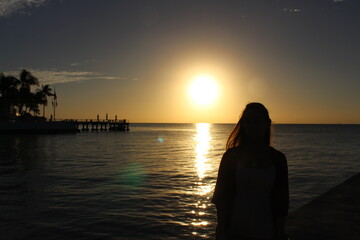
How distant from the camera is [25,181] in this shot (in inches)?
676

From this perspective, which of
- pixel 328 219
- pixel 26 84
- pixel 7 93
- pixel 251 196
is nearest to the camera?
pixel 251 196

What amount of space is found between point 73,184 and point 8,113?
6331cm

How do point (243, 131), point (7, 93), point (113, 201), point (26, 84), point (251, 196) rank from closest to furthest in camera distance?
1. point (251, 196)
2. point (243, 131)
3. point (113, 201)
4. point (7, 93)
5. point (26, 84)

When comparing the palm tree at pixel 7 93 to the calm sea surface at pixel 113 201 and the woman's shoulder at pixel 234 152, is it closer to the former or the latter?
the calm sea surface at pixel 113 201

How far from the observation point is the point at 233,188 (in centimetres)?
277

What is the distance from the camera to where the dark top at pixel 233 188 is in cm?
275

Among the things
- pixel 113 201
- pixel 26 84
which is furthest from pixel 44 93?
pixel 113 201

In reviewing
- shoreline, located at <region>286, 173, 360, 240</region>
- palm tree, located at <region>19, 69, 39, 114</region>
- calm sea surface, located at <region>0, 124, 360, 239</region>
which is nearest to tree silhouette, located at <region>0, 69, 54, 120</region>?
palm tree, located at <region>19, 69, 39, 114</region>

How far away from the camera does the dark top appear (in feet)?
9.04

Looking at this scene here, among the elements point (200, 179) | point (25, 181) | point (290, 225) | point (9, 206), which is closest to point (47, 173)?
point (25, 181)

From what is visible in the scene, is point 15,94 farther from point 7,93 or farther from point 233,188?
point 233,188

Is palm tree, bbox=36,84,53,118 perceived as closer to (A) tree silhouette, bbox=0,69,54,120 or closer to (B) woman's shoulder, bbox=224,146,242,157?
(A) tree silhouette, bbox=0,69,54,120

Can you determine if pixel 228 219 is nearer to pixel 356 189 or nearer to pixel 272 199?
pixel 272 199

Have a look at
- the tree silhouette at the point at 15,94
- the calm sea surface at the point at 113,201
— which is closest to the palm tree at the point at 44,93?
the tree silhouette at the point at 15,94
